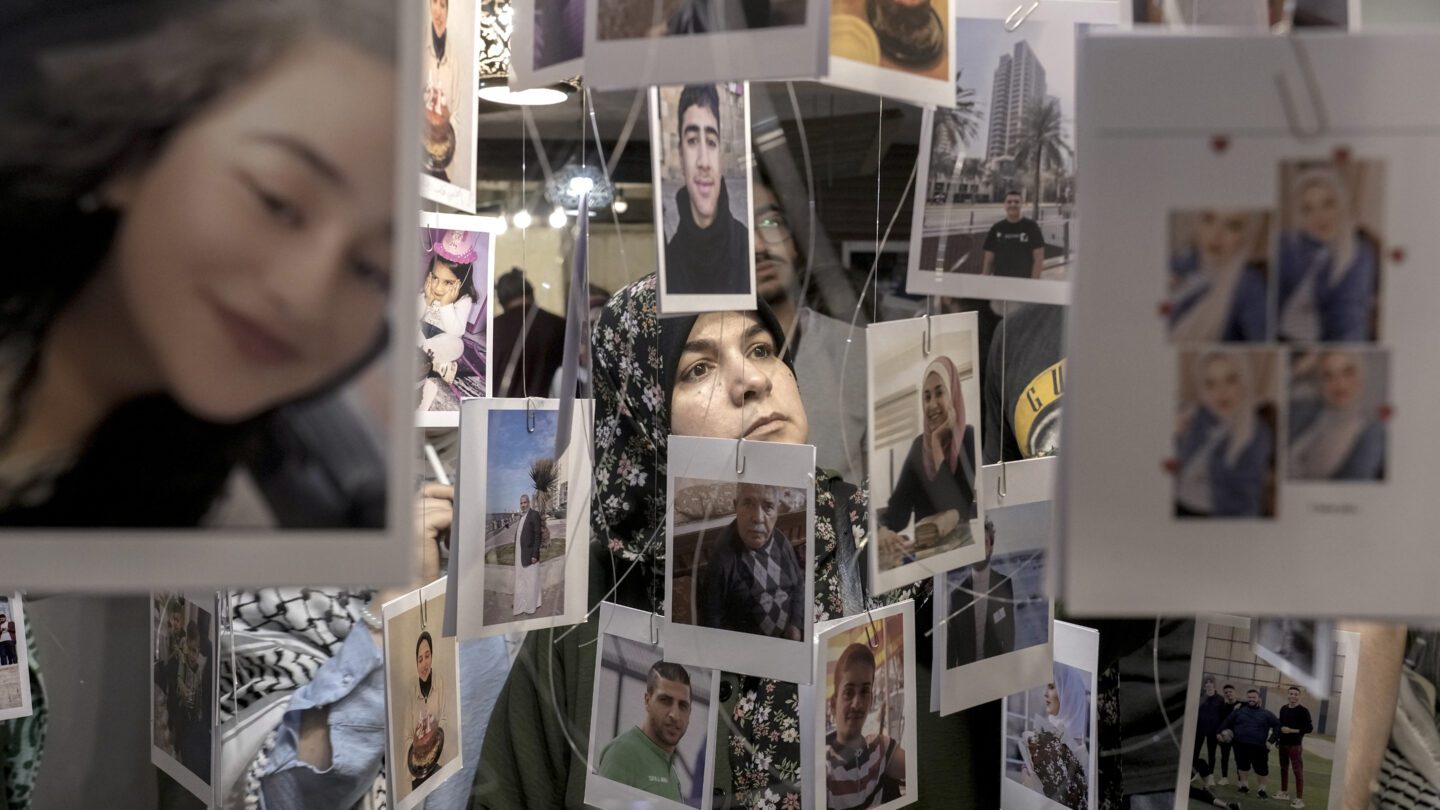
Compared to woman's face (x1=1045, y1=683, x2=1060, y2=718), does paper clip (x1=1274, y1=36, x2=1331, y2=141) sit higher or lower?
higher

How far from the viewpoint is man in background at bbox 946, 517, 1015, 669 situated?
1.25 meters

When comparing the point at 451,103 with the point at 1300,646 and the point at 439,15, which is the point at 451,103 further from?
the point at 1300,646

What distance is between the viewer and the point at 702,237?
4.07 ft

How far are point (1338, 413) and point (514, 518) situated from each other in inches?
35.2

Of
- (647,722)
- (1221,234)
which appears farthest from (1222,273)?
(647,722)

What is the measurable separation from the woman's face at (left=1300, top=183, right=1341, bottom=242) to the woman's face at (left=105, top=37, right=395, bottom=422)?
0.44 m

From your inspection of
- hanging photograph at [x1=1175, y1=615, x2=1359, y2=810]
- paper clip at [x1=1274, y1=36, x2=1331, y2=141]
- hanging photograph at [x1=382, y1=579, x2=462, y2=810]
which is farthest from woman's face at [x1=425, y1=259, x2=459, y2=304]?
paper clip at [x1=1274, y1=36, x2=1331, y2=141]

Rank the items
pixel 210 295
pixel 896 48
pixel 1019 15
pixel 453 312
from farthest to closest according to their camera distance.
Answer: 1. pixel 453 312
2. pixel 1019 15
3. pixel 896 48
4. pixel 210 295

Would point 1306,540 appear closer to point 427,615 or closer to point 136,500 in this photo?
point 136,500

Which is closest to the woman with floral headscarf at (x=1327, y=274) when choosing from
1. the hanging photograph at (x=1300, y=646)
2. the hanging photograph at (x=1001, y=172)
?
the hanging photograph at (x=1300, y=646)

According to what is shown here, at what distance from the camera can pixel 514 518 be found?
4.26 feet

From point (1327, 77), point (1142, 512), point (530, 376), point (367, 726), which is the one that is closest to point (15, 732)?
point (367, 726)

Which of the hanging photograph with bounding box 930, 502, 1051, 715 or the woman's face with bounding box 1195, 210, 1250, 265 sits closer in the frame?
the woman's face with bounding box 1195, 210, 1250, 265

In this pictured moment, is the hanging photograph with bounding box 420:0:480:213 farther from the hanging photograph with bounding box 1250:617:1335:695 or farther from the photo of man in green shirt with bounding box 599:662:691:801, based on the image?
the hanging photograph with bounding box 1250:617:1335:695
